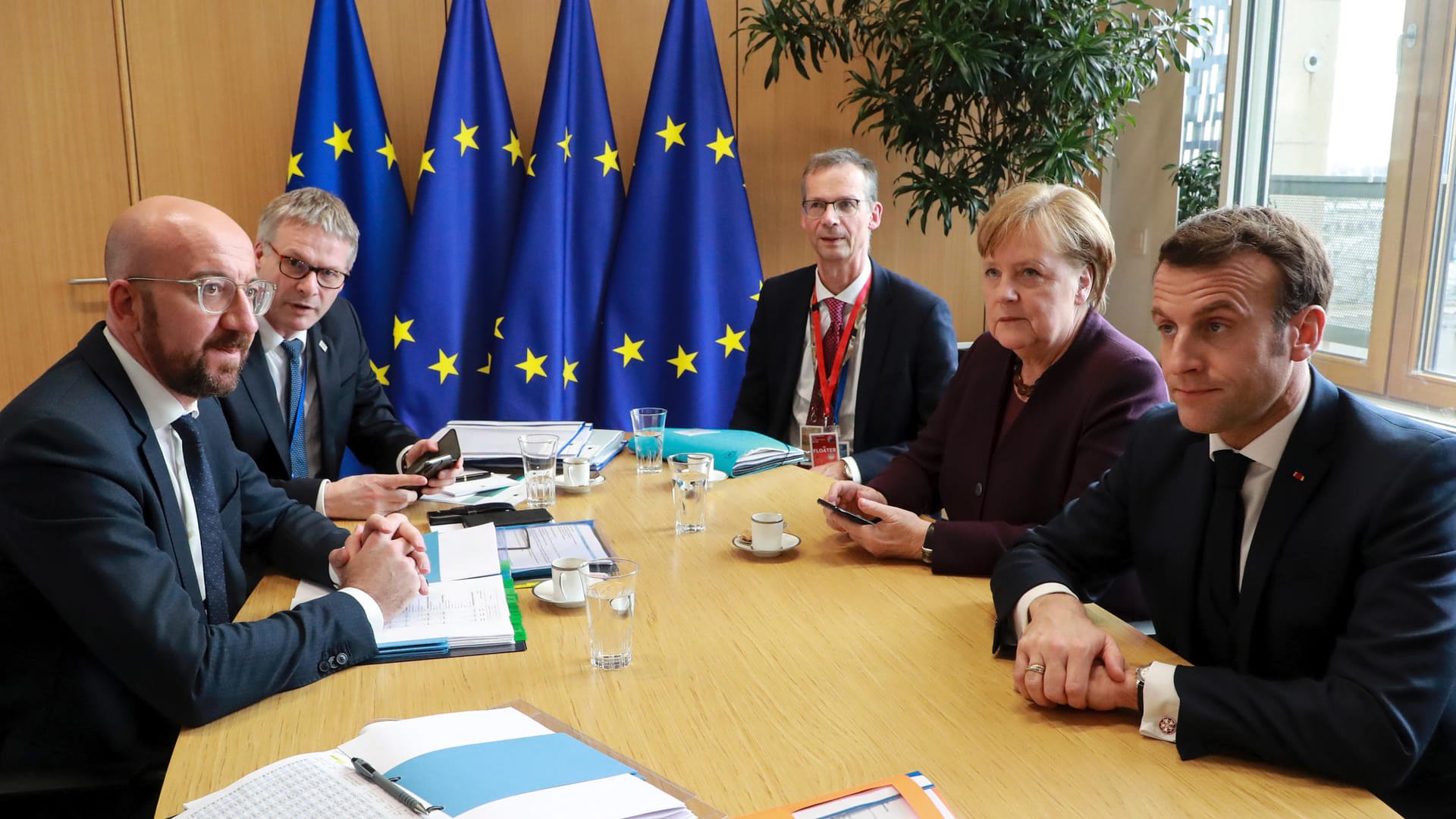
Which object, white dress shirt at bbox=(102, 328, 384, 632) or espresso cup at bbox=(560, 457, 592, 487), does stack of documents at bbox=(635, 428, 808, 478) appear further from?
white dress shirt at bbox=(102, 328, 384, 632)

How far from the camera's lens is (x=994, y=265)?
220 cm

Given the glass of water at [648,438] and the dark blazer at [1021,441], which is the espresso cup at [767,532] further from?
the glass of water at [648,438]

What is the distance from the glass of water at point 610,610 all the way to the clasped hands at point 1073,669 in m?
0.56

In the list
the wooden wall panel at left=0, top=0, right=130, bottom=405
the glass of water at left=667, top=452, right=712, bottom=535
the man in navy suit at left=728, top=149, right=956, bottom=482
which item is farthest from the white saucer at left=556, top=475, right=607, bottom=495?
the wooden wall panel at left=0, top=0, right=130, bottom=405

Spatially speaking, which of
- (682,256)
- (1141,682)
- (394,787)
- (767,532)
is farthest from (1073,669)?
(682,256)

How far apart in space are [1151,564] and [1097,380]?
526 millimetres

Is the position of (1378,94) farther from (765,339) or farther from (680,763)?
(680,763)

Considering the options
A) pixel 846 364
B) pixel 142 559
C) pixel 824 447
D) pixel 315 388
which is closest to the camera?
pixel 142 559

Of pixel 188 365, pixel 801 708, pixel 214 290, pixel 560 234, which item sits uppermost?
pixel 560 234

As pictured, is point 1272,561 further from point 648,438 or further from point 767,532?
point 648,438

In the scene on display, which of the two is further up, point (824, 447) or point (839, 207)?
point (839, 207)

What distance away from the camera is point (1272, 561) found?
4.59 feet

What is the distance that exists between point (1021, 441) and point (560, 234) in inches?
90.9

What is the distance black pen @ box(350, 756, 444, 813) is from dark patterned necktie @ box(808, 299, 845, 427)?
2.32m
